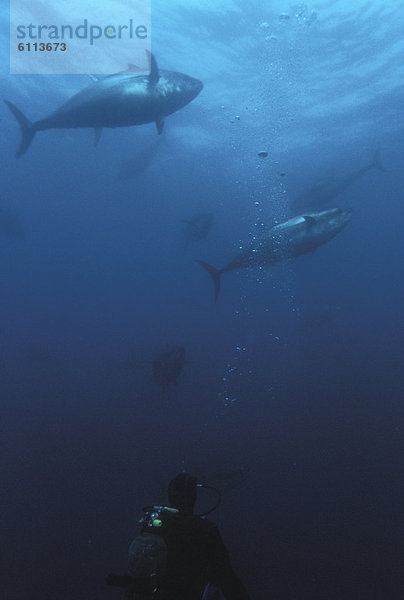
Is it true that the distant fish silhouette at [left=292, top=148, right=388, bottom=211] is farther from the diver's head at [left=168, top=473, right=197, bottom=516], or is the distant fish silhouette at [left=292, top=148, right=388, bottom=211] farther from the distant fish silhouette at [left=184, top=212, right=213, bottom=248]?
the diver's head at [left=168, top=473, right=197, bottom=516]

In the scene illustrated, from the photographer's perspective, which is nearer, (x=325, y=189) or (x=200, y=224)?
(x=200, y=224)

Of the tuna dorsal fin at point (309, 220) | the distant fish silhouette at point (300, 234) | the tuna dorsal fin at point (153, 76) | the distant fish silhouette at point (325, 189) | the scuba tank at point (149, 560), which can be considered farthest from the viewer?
the distant fish silhouette at point (325, 189)

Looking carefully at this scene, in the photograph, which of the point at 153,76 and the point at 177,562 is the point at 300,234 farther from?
the point at 177,562

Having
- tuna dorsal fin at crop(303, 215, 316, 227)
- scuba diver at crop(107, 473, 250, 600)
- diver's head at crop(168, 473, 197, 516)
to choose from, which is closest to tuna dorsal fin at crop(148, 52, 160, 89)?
tuna dorsal fin at crop(303, 215, 316, 227)

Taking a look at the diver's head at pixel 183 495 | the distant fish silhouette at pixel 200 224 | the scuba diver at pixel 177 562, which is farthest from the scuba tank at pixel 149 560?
the distant fish silhouette at pixel 200 224

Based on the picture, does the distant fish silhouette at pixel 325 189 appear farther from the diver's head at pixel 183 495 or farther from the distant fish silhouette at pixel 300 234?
the diver's head at pixel 183 495

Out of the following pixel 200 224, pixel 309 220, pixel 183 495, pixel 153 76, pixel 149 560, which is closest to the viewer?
pixel 149 560

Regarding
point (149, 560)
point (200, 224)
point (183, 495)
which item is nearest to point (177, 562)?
point (149, 560)

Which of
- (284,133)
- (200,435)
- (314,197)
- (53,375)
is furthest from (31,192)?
(200,435)

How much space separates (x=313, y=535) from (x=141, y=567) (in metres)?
6.45

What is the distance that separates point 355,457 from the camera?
9539 mm

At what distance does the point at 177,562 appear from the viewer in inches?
93.8

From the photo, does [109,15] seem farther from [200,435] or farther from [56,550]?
[56,550]

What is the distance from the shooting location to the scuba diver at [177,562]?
2236 millimetres
